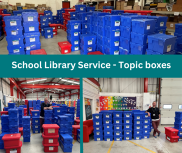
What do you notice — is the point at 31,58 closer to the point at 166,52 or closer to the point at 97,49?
the point at 166,52

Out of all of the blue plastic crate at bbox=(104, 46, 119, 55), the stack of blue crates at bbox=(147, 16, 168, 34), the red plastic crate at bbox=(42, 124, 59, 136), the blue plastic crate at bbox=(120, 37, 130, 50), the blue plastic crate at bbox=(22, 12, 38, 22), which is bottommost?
the red plastic crate at bbox=(42, 124, 59, 136)

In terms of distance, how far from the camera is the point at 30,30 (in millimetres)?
6734

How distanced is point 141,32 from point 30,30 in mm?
4185

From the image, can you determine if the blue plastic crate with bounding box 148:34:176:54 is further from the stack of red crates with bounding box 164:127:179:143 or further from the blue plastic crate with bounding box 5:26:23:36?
the blue plastic crate with bounding box 5:26:23:36

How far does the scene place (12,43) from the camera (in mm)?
6430

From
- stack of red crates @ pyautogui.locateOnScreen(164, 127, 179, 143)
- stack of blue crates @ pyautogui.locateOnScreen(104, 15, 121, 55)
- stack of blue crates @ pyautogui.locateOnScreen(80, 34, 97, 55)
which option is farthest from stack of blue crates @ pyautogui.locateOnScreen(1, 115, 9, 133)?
stack of red crates @ pyautogui.locateOnScreen(164, 127, 179, 143)

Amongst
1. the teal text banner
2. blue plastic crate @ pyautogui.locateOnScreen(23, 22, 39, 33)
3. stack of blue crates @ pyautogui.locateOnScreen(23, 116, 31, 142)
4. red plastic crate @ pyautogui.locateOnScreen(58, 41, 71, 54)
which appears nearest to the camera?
the teal text banner

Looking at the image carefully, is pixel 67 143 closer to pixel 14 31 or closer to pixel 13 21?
pixel 14 31

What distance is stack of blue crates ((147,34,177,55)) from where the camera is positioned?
179 inches

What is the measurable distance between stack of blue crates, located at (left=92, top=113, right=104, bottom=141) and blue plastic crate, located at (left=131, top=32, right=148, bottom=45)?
2.89 m

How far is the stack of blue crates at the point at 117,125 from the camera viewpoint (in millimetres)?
6359

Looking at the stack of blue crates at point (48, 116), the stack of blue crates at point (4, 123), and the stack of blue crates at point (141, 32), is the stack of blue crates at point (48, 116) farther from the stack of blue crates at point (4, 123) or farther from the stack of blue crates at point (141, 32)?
the stack of blue crates at point (141, 32)

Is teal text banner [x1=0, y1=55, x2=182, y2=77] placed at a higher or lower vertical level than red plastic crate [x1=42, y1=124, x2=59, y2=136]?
higher

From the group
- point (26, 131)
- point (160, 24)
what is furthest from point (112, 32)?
point (26, 131)
